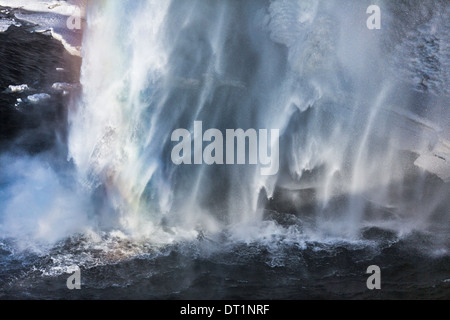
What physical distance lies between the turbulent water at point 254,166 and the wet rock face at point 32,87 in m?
1.18

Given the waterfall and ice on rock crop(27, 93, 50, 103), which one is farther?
ice on rock crop(27, 93, 50, 103)

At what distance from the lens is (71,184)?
11523 mm

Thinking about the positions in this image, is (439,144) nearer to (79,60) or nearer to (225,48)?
(225,48)

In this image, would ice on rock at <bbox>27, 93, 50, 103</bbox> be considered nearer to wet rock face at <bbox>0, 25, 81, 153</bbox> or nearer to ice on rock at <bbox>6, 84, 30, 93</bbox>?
wet rock face at <bbox>0, 25, 81, 153</bbox>

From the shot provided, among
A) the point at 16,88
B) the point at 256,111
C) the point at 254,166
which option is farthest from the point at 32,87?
the point at 254,166

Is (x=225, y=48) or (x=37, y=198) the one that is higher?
(x=225, y=48)

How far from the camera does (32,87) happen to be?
55.8 feet

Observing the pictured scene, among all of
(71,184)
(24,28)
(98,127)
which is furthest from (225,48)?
(24,28)

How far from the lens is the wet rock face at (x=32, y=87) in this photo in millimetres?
14000

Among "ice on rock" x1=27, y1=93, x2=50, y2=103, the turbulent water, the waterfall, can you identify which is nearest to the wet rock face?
"ice on rock" x1=27, y1=93, x2=50, y2=103

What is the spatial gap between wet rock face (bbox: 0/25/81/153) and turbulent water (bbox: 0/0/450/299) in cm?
118

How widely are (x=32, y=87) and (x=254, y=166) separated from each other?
985 centimetres

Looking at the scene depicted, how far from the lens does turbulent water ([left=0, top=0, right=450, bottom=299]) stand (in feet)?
30.8
